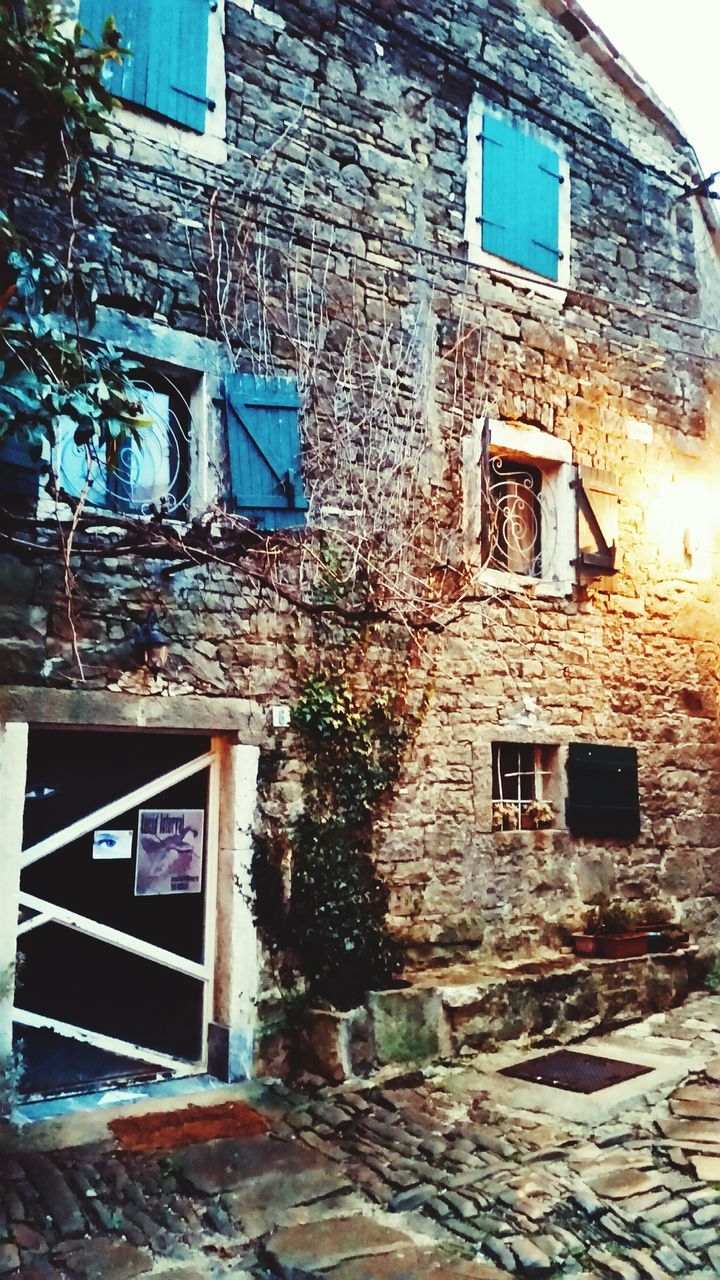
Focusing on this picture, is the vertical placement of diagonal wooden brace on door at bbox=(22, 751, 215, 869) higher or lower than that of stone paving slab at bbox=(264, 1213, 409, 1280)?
higher

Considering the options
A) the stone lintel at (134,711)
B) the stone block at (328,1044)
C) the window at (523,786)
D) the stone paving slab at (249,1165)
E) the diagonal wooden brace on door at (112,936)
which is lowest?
the stone paving slab at (249,1165)

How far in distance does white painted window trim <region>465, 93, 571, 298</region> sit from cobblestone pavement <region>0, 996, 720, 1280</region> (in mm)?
5631

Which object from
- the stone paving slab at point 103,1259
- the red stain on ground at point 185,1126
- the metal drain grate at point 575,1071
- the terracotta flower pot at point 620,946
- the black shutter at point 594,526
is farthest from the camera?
the black shutter at point 594,526

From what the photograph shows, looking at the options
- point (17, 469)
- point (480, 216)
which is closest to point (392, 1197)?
point (17, 469)

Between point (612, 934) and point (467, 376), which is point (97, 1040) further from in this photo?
point (467, 376)

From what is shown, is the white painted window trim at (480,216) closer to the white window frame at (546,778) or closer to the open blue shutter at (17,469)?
the white window frame at (546,778)

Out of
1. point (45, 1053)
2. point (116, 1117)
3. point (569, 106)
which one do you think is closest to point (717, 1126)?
point (116, 1117)

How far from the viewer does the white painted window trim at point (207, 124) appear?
18.9 feet

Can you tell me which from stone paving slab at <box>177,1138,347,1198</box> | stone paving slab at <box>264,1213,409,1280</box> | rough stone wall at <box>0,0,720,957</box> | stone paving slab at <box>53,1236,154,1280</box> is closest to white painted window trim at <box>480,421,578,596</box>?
rough stone wall at <box>0,0,720,957</box>

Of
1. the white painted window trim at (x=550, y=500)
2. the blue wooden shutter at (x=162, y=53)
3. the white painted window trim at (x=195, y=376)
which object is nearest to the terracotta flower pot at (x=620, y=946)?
the white painted window trim at (x=550, y=500)

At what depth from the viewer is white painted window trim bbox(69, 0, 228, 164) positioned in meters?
5.76

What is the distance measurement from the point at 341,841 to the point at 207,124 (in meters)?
4.54

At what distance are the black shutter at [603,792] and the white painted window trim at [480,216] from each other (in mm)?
3617

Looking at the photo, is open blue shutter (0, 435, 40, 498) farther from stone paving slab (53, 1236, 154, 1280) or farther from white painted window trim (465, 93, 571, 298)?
white painted window trim (465, 93, 571, 298)
